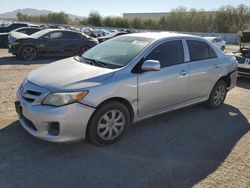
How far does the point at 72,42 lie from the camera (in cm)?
1355

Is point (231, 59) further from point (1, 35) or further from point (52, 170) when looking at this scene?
point (1, 35)

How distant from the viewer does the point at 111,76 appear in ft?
13.4

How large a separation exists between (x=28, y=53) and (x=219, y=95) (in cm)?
892

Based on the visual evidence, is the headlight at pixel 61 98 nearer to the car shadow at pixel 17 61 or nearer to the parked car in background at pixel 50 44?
the car shadow at pixel 17 61

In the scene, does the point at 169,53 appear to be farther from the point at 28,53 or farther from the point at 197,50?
the point at 28,53

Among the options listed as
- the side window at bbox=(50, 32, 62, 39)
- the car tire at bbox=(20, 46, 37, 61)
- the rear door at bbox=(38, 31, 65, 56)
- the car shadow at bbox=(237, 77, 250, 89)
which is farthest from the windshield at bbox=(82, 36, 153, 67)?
the side window at bbox=(50, 32, 62, 39)

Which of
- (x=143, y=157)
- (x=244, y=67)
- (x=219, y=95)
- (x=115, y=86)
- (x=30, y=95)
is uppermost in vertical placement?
(x=115, y=86)

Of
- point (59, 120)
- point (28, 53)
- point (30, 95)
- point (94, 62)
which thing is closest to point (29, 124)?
point (30, 95)


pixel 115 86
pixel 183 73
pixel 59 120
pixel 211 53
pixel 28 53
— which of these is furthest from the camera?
pixel 28 53

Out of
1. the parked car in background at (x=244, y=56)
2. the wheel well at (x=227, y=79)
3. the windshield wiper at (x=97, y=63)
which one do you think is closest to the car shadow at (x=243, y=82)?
the parked car in background at (x=244, y=56)

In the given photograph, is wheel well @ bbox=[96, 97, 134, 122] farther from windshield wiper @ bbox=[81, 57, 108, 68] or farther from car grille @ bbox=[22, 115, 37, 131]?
car grille @ bbox=[22, 115, 37, 131]

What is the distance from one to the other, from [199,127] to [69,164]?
2505 millimetres

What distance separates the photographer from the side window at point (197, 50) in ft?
17.5

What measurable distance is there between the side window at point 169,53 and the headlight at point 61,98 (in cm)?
144
